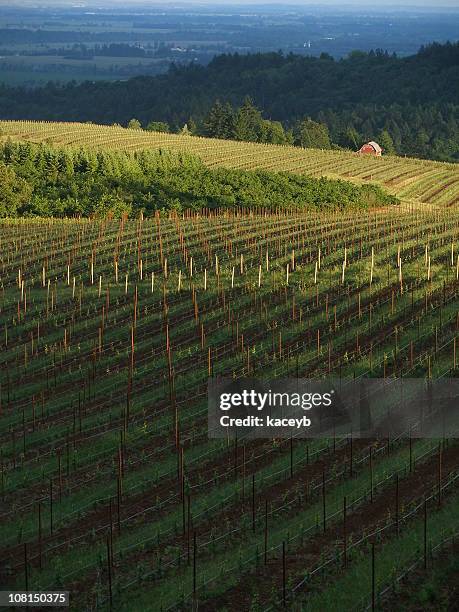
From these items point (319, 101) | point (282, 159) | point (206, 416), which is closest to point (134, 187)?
point (282, 159)

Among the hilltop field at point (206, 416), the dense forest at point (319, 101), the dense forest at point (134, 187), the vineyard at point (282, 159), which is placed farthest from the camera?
the dense forest at point (319, 101)

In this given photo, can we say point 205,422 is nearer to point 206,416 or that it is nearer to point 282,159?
point 206,416

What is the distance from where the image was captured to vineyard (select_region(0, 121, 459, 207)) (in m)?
73.0

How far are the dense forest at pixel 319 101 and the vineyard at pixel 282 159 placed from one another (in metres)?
30.4

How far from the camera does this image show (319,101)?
176000 millimetres

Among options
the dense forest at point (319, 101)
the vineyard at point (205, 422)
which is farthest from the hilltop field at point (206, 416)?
the dense forest at point (319, 101)

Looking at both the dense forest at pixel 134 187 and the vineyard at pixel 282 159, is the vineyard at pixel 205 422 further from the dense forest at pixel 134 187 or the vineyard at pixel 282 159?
the vineyard at pixel 282 159

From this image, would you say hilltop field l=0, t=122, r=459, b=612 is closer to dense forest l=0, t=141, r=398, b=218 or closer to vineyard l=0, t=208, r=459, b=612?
vineyard l=0, t=208, r=459, b=612

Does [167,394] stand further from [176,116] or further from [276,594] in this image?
[176,116]

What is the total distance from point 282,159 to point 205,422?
208 ft

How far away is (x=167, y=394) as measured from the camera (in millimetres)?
26250

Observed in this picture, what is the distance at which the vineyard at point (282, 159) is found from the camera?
73.0m

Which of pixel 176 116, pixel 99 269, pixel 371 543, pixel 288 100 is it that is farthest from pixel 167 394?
pixel 288 100

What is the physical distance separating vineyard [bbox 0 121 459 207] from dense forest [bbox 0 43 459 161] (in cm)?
3039
